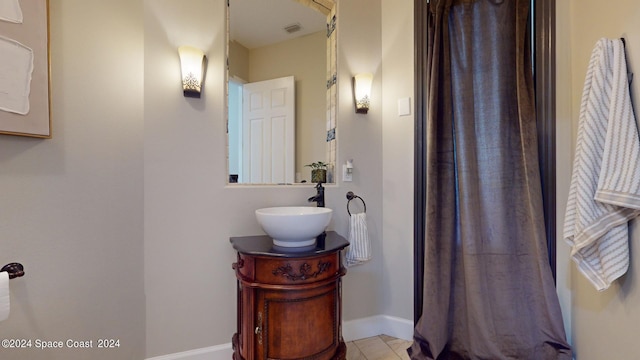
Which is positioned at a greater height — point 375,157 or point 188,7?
point 188,7

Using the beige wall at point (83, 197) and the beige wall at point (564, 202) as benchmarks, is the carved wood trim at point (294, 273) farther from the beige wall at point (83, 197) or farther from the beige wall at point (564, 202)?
the beige wall at point (564, 202)

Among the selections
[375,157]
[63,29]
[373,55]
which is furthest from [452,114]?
[63,29]

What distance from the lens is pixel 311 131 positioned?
188 centimetres

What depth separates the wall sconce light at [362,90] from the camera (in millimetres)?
1840

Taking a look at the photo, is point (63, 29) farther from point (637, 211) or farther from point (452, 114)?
point (637, 211)

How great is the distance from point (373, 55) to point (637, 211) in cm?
160

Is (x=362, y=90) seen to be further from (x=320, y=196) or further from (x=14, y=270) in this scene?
(x=14, y=270)

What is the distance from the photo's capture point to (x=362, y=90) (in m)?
1.84

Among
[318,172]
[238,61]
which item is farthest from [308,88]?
[318,172]

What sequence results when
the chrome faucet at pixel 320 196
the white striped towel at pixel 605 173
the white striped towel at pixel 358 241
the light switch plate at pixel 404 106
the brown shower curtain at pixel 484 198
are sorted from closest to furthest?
the white striped towel at pixel 605 173 < the brown shower curtain at pixel 484 198 < the white striped towel at pixel 358 241 < the chrome faucet at pixel 320 196 < the light switch plate at pixel 404 106

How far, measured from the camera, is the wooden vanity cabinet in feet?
3.91

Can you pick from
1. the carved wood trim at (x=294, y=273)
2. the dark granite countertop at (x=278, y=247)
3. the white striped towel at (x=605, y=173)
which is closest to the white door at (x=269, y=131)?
the dark granite countertop at (x=278, y=247)

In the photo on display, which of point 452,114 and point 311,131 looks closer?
point 452,114

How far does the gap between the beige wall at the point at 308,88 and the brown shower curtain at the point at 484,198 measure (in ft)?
2.35
